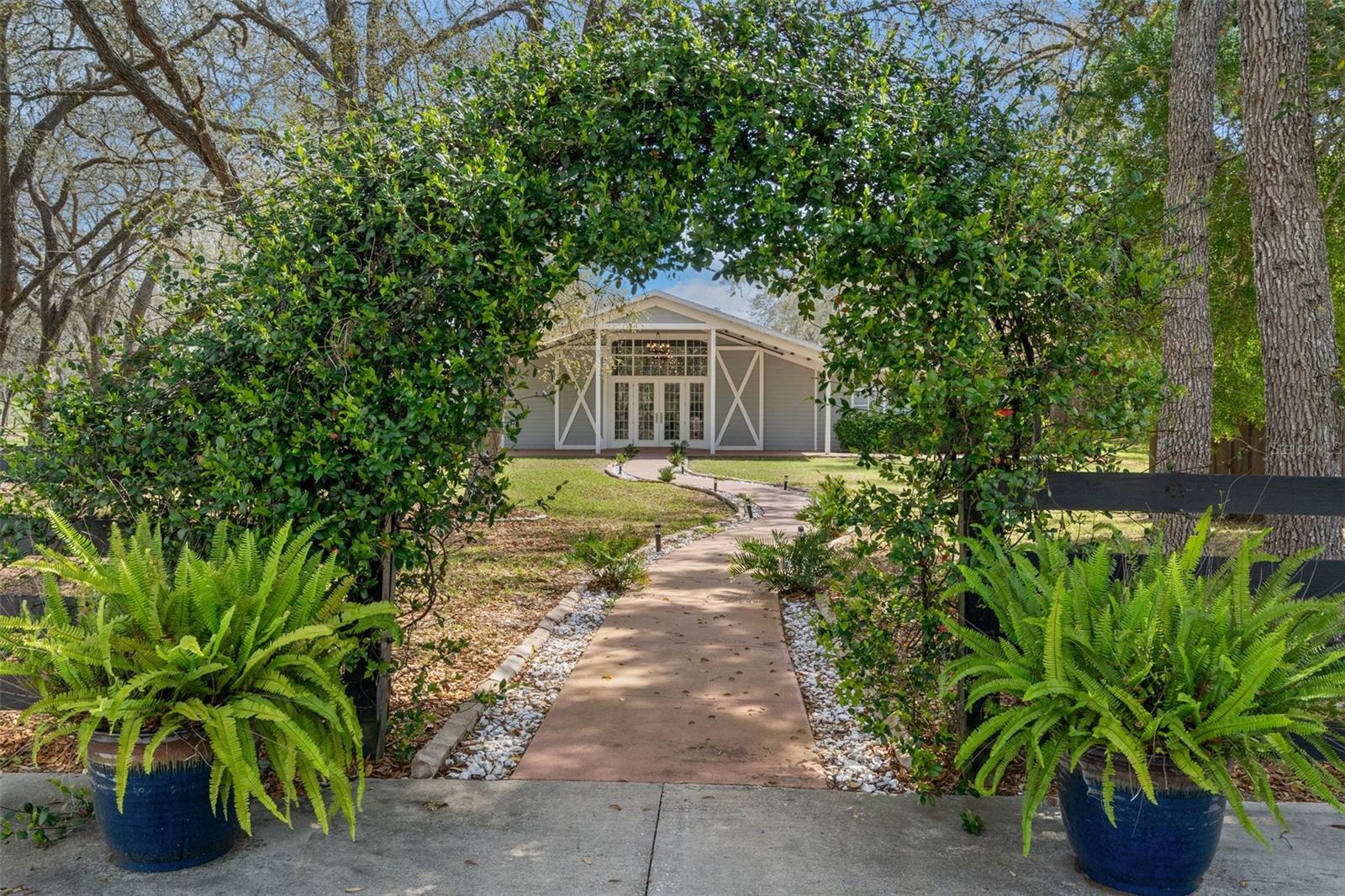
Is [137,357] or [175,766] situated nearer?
[175,766]

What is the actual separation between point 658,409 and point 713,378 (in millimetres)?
3459

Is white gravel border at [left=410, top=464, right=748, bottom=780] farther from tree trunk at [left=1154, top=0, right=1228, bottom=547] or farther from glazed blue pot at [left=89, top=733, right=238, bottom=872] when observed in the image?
tree trunk at [left=1154, top=0, right=1228, bottom=547]

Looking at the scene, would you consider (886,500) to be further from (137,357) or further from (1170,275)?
(137,357)

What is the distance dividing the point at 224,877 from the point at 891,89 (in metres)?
4.49

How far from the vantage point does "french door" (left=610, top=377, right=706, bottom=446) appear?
31.0 meters

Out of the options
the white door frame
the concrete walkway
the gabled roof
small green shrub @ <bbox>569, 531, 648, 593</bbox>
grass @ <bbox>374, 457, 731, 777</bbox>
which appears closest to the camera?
the concrete walkway

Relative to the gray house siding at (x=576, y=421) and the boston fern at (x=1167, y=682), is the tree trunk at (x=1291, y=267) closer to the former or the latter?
the boston fern at (x=1167, y=682)

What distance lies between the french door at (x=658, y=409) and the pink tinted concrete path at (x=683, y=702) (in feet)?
71.1

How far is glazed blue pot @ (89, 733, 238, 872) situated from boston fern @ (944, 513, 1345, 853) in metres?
2.94

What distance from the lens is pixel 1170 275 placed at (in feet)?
13.2

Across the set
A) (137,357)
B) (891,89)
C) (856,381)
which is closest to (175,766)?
(137,357)

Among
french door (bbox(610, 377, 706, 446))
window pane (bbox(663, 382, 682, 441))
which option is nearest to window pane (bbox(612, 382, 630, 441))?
french door (bbox(610, 377, 706, 446))

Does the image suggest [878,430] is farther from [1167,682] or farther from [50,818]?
[50,818]

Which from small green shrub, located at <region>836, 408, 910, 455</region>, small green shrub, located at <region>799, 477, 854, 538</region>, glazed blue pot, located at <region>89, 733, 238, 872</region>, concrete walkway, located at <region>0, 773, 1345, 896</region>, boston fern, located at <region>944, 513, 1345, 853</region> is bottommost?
concrete walkway, located at <region>0, 773, 1345, 896</region>
